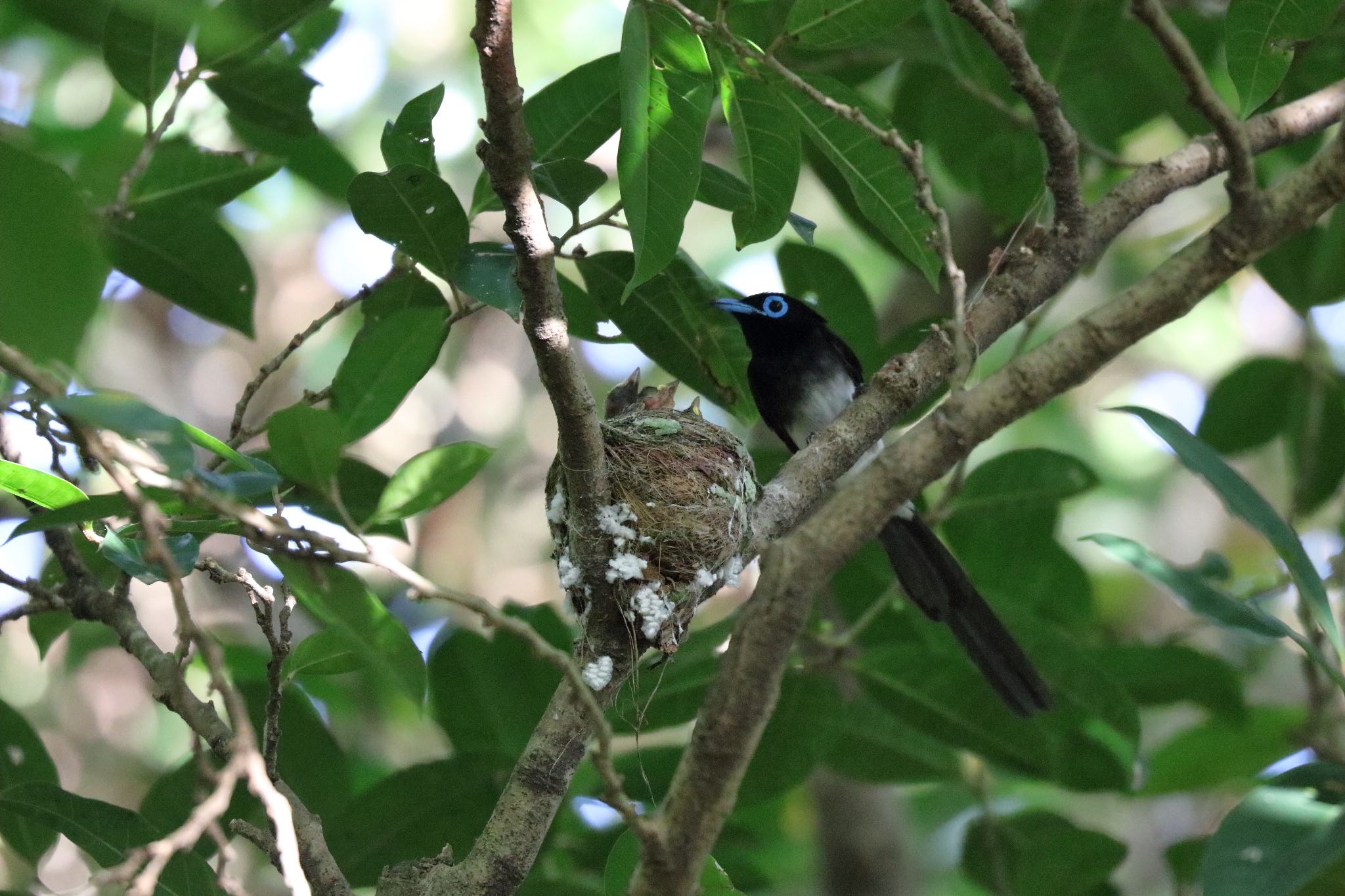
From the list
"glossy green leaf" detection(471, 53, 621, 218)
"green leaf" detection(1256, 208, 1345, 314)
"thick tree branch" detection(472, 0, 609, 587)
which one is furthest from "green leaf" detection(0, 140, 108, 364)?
"green leaf" detection(1256, 208, 1345, 314)

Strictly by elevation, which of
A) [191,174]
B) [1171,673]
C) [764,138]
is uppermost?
[191,174]

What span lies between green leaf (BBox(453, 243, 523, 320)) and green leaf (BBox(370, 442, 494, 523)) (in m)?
0.46

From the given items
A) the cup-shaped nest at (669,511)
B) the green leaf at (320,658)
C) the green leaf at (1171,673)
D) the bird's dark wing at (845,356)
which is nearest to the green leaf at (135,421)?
the green leaf at (320,658)

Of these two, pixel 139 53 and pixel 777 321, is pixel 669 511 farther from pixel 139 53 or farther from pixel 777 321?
pixel 777 321

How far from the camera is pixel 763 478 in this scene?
148 inches

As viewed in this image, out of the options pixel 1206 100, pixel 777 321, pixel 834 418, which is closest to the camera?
pixel 1206 100

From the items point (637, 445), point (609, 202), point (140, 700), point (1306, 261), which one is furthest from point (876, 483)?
point (140, 700)

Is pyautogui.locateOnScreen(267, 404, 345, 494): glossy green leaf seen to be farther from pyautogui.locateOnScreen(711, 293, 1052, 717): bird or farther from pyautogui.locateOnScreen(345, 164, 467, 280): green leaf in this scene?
pyautogui.locateOnScreen(711, 293, 1052, 717): bird

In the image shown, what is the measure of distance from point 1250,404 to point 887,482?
2.80 m

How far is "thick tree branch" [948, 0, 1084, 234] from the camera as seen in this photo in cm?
220

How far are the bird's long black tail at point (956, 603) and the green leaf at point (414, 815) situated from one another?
141cm

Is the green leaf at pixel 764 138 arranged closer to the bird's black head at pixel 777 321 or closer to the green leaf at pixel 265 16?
the green leaf at pixel 265 16

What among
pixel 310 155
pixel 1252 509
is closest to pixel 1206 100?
pixel 1252 509

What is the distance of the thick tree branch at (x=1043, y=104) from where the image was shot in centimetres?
220
